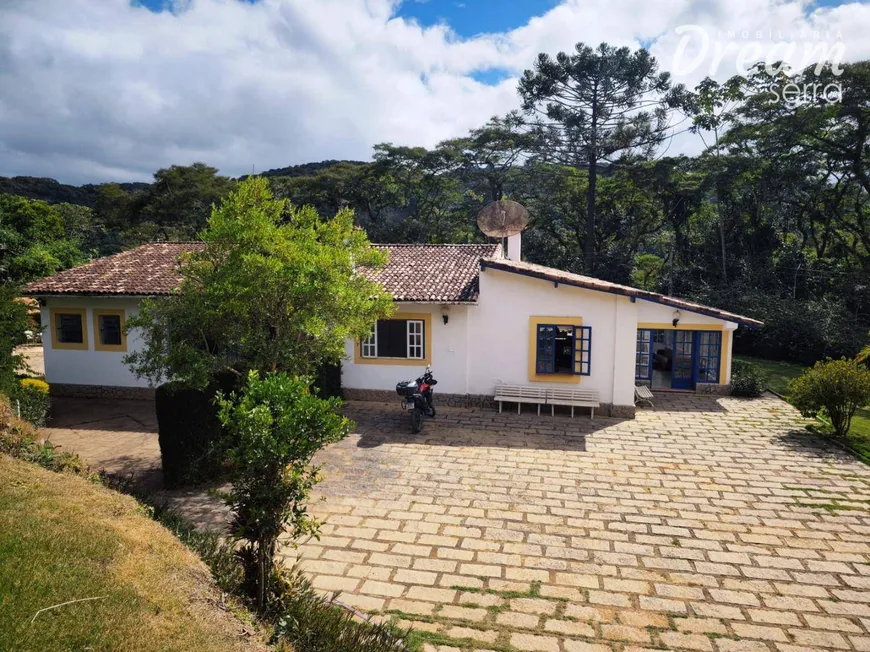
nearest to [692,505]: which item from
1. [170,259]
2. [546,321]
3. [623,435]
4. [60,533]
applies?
[623,435]

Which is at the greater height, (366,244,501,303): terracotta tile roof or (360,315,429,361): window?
(366,244,501,303): terracotta tile roof

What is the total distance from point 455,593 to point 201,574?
2.69 metres

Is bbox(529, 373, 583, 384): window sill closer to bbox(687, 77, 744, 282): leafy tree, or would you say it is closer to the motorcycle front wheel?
the motorcycle front wheel

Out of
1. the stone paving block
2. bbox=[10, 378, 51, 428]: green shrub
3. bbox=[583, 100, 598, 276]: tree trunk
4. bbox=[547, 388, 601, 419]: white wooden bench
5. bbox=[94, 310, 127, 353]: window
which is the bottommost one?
the stone paving block

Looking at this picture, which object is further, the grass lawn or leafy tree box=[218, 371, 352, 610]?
the grass lawn

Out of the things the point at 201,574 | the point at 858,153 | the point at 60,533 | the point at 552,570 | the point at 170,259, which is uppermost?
the point at 858,153

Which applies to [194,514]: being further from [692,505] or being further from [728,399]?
[728,399]

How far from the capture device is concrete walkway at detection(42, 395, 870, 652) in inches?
214

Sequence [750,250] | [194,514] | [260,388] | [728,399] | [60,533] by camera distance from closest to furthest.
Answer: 1. [60,533]
2. [260,388]
3. [194,514]
4. [728,399]
5. [750,250]

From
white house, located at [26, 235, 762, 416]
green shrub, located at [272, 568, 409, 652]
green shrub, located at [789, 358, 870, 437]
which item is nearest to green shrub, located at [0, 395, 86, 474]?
green shrub, located at [272, 568, 409, 652]

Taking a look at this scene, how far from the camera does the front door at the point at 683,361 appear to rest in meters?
17.0

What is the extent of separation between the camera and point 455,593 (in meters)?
5.96

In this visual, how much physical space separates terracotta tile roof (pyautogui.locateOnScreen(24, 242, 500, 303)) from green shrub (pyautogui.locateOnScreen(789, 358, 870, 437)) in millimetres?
7902

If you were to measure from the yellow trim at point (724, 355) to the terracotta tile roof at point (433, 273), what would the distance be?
755 cm
